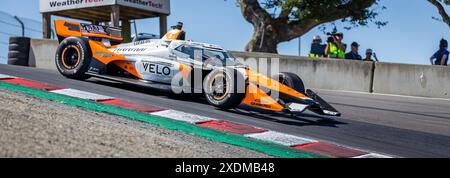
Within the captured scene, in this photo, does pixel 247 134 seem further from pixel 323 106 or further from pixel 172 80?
pixel 172 80

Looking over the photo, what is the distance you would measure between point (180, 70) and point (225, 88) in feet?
3.12

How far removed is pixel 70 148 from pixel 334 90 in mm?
9706

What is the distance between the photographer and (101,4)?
17312 mm

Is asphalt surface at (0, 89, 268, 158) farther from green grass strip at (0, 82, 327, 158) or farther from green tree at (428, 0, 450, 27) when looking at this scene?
green tree at (428, 0, 450, 27)

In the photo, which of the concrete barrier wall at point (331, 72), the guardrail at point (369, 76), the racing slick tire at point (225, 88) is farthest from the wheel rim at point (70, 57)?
the guardrail at point (369, 76)

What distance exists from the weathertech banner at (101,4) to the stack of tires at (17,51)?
13.4ft

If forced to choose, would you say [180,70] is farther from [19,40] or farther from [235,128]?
[19,40]

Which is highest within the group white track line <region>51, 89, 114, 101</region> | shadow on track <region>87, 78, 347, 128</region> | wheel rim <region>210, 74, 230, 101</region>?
wheel rim <region>210, 74, 230, 101</region>

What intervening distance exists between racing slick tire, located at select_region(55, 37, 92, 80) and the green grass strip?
1492mm

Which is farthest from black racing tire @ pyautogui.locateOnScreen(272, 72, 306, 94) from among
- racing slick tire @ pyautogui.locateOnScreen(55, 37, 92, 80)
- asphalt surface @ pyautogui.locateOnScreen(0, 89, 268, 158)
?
racing slick tire @ pyautogui.locateOnScreen(55, 37, 92, 80)

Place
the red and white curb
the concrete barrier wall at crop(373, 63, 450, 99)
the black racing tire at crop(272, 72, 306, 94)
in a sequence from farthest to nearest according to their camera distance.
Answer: the concrete barrier wall at crop(373, 63, 450, 99) < the black racing tire at crop(272, 72, 306, 94) < the red and white curb

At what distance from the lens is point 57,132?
3533 millimetres

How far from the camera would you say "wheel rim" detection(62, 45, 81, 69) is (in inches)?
326
